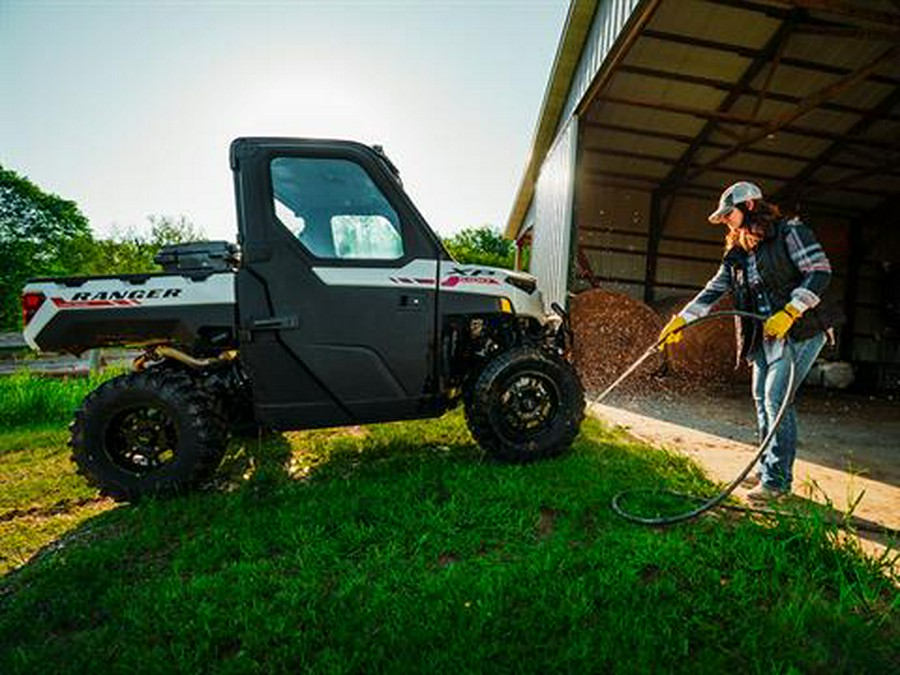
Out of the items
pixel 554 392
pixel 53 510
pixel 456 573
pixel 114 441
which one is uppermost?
pixel 554 392

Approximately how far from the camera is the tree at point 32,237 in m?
31.9

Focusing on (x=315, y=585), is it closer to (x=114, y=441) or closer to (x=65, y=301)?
(x=114, y=441)

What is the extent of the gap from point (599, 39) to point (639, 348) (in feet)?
17.5

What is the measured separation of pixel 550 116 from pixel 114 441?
1146cm

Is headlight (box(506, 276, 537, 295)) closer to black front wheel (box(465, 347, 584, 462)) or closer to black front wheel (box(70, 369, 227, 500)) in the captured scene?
black front wheel (box(465, 347, 584, 462))

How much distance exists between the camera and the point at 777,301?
9.99 feet

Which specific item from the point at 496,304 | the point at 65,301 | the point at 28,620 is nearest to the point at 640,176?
the point at 496,304

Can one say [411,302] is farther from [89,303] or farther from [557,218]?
[557,218]

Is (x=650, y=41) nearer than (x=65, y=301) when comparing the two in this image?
No

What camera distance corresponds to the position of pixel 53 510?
3256mm

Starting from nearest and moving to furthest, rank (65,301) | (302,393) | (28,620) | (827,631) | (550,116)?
(827,631) → (28,620) → (65,301) → (302,393) → (550,116)

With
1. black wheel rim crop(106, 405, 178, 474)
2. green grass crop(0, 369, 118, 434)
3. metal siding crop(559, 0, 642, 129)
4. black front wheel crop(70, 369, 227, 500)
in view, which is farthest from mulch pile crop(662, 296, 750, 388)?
green grass crop(0, 369, 118, 434)

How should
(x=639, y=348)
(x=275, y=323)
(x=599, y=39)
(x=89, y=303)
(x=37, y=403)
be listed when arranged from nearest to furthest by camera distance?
(x=89, y=303) → (x=275, y=323) → (x=37, y=403) → (x=599, y=39) → (x=639, y=348)

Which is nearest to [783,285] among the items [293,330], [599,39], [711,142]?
[293,330]
